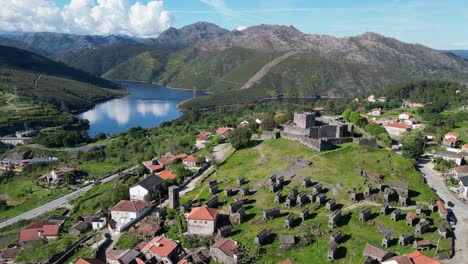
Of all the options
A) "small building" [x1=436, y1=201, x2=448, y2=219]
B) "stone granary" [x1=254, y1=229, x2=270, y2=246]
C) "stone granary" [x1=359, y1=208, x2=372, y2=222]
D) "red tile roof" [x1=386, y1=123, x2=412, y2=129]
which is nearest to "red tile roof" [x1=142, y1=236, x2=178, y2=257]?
"stone granary" [x1=254, y1=229, x2=270, y2=246]

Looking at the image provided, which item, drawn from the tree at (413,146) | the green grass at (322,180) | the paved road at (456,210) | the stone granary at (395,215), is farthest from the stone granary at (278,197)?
the tree at (413,146)

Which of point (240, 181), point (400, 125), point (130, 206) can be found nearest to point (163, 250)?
point (130, 206)

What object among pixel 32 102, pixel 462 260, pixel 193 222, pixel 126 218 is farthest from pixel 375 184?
pixel 32 102

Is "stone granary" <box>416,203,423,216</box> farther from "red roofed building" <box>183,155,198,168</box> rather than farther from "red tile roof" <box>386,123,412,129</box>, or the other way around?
"red tile roof" <box>386,123,412,129</box>

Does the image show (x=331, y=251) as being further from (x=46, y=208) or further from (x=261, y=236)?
(x=46, y=208)

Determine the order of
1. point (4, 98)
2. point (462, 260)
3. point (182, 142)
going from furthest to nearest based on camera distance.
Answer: point (4, 98) < point (182, 142) < point (462, 260)

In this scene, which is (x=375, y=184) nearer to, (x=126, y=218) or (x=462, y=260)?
(x=462, y=260)
